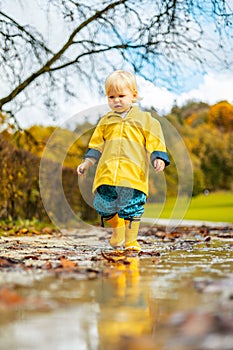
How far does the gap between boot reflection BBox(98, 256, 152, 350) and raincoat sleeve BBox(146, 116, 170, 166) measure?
182cm

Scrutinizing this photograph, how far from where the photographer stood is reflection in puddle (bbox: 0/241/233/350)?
1.60 metres

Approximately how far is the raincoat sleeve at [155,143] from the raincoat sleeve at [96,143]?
0.42m

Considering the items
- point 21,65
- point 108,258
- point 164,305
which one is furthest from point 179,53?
point 164,305

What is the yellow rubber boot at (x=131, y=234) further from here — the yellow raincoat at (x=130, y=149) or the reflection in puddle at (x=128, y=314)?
the reflection in puddle at (x=128, y=314)

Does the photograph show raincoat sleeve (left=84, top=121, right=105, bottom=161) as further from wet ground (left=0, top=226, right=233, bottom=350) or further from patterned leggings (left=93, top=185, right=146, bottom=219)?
wet ground (left=0, top=226, right=233, bottom=350)

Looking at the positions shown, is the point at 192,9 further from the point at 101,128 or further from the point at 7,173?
the point at 101,128

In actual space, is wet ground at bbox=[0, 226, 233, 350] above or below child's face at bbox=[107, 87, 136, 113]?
below

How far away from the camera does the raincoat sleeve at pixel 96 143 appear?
5.09 metres

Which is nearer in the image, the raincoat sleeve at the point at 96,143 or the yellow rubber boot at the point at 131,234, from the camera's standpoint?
the yellow rubber boot at the point at 131,234

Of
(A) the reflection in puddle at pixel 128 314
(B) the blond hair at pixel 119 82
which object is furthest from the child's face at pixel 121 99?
→ (A) the reflection in puddle at pixel 128 314

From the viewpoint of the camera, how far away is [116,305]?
218 centimetres

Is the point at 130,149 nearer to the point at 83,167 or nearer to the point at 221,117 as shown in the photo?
the point at 83,167

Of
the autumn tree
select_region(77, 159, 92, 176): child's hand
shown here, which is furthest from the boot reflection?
the autumn tree

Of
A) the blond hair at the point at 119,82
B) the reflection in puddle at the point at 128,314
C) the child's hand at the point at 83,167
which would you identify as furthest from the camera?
the child's hand at the point at 83,167
